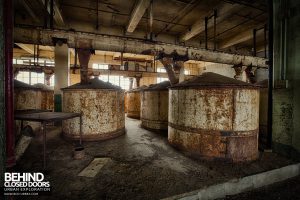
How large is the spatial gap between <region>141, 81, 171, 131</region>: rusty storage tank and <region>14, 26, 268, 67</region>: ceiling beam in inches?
69.6

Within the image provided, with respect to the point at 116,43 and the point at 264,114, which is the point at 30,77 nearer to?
the point at 116,43

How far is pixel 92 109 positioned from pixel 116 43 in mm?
2252

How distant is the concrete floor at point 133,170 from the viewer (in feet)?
8.46

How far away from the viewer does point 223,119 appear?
3.79 m

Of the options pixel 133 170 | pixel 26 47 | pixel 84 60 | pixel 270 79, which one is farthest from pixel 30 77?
pixel 270 79

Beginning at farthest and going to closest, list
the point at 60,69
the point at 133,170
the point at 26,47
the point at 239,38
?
the point at 26,47 < the point at 239,38 < the point at 60,69 < the point at 133,170

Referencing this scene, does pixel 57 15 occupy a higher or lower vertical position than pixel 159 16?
lower

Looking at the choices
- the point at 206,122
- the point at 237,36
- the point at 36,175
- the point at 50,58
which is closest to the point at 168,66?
the point at 206,122

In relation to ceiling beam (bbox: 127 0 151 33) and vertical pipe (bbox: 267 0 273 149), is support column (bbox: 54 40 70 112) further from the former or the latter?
vertical pipe (bbox: 267 0 273 149)

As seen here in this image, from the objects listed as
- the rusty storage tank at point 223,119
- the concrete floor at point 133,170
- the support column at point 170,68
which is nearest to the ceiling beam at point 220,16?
the support column at point 170,68

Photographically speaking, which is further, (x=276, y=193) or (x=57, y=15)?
(x=57, y=15)

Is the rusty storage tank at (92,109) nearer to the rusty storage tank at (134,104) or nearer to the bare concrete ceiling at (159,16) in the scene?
the bare concrete ceiling at (159,16)

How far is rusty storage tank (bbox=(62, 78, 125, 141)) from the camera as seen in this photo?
17.0ft

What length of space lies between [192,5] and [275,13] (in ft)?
9.83
